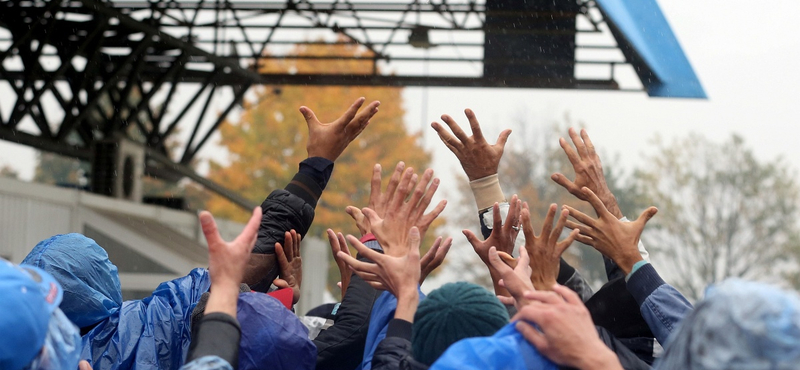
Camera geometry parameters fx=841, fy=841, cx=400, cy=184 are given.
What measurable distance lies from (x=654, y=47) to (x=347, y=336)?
20.4ft

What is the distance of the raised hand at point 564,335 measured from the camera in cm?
155

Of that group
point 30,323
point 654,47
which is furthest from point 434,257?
point 654,47

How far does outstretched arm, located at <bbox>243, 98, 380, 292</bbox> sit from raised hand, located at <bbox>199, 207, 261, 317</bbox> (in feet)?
2.24

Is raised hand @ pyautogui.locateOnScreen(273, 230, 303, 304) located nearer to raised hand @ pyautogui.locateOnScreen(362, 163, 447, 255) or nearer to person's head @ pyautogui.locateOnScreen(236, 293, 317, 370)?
raised hand @ pyautogui.locateOnScreen(362, 163, 447, 255)

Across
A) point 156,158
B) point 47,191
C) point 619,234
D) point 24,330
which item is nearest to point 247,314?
point 24,330

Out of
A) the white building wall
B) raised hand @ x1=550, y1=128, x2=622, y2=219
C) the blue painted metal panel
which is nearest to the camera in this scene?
raised hand @ x1=550, y1=128, x2=622, y2=219

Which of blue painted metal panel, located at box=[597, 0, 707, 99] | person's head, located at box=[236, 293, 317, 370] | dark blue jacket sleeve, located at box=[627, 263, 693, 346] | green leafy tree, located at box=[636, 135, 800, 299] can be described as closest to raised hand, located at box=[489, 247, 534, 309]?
dark blue jacket sleeve, located at box=[627, 263, 693, 346]

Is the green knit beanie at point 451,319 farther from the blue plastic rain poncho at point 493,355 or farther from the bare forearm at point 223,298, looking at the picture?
the bare forearm at point 223,298

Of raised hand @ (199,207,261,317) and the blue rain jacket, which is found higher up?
raised hand @ (199,207,261,317)

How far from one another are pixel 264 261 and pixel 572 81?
7.03 m

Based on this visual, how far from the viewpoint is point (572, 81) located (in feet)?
29.5

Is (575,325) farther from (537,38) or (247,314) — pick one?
(537,38)

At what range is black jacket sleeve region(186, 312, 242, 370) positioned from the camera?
62.5 inches

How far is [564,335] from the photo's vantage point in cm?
156
